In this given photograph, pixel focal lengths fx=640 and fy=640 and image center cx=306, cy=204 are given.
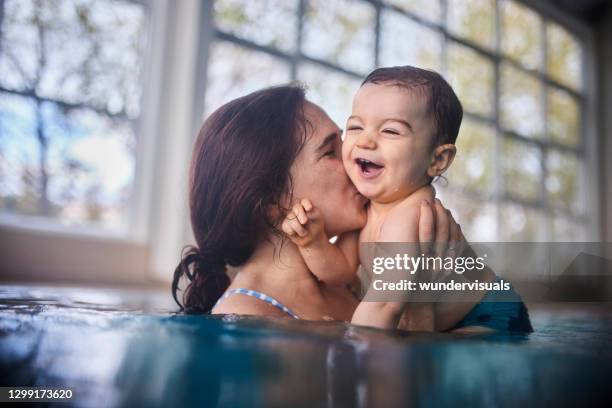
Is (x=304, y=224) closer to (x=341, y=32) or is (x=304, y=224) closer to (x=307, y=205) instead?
(x=307, y=205)

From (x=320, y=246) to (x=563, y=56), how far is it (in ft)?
13.4

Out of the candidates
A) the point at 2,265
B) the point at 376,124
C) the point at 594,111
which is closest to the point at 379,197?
the point at 376,124

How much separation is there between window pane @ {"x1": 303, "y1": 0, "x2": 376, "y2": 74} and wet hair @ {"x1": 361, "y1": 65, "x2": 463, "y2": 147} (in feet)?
5.67

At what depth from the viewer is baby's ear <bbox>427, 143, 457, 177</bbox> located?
745 mm

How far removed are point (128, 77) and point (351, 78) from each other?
32.1 inches

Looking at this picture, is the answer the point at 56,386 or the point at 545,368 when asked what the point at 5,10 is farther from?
the point at 545,368

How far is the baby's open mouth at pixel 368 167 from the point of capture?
2.45ft

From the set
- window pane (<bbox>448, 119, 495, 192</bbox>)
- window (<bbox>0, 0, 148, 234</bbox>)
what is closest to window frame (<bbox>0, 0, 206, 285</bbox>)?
window (<bbox>0, 0, 148, 234</bbox>)

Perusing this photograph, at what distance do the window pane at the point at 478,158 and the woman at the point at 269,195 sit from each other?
2.21 meters

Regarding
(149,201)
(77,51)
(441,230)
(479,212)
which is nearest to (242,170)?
(441,230)

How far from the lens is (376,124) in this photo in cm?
73

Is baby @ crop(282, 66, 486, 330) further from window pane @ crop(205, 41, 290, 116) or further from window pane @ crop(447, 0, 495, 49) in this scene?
window pane @ crop(447, 0, 495, 49)

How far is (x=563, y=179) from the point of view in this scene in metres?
4.27

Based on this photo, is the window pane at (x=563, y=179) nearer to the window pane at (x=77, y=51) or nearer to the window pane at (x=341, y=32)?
the window pane at (x=341, y=32)
